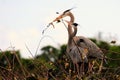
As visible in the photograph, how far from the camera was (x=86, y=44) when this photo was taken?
12.3 m

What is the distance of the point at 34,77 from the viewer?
3.48 meters

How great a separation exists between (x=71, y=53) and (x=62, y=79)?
7985 mm

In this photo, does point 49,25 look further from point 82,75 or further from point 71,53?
point 71,53

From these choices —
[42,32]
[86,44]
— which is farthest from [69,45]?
[42,32]

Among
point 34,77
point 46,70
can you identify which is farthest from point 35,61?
point 34,77

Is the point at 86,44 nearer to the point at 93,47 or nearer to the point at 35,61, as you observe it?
the point at 93,47

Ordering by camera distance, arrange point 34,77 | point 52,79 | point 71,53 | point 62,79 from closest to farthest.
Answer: point 34,77, point 52,79, point 62,79, point 71,53

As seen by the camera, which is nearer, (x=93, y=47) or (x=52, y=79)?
(x=52, y=79)

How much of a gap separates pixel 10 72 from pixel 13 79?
70 millimetres

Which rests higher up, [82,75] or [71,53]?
[82,75]

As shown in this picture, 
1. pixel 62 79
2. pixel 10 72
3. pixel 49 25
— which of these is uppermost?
pixel 49 25

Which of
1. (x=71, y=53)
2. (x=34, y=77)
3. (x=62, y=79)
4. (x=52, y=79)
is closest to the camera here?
(x=34, y=77)

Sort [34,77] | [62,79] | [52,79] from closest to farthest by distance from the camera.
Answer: [34,77], [52,79], [62,79]

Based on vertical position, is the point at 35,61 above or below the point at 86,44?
above
